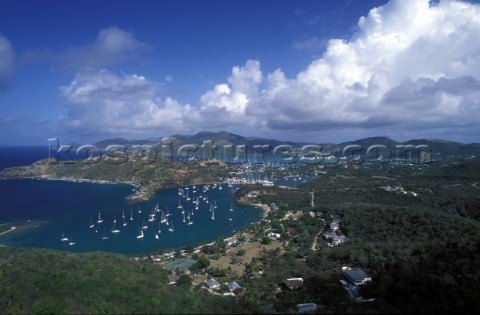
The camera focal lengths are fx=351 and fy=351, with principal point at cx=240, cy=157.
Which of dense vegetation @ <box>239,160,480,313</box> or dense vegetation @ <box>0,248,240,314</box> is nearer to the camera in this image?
dense vegetation @ <box>239,160,480,313</box>

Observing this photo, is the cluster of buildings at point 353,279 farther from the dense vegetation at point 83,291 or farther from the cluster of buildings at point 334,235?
the cluster of buildings at point 334,235

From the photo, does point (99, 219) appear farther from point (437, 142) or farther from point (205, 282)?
point (437, 142)

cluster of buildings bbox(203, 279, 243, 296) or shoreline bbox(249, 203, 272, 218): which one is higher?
cluster of buildings bbox(203, 279, 243, 296)

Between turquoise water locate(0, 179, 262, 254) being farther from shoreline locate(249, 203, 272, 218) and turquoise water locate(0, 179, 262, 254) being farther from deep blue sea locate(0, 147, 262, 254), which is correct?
shoreline locate(249, 203, 272, 218)

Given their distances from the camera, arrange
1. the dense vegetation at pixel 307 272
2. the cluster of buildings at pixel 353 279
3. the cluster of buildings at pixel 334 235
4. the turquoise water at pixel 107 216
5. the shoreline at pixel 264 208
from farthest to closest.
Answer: the shoreline at pixel 264 208, the turquoise water at pixel 107 216, the cluster of buildings at pixel 334 235, the cluster of buildings at pixel 353 279, the dense vegetation at pixel 307 272

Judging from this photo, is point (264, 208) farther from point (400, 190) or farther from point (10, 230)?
point (10, 230)

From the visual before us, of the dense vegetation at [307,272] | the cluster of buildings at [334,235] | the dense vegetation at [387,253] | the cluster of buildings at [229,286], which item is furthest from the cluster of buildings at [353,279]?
the cluster of buildings at [334,235]

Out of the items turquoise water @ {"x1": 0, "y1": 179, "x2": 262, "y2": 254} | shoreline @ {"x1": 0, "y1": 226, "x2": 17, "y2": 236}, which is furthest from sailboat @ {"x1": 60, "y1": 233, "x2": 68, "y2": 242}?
shoreline @ {"x1": 0, "y1": 226, "x2": 17, "y2": 236}

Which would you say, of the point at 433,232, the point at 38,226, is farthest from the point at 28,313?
the point at 38,226
